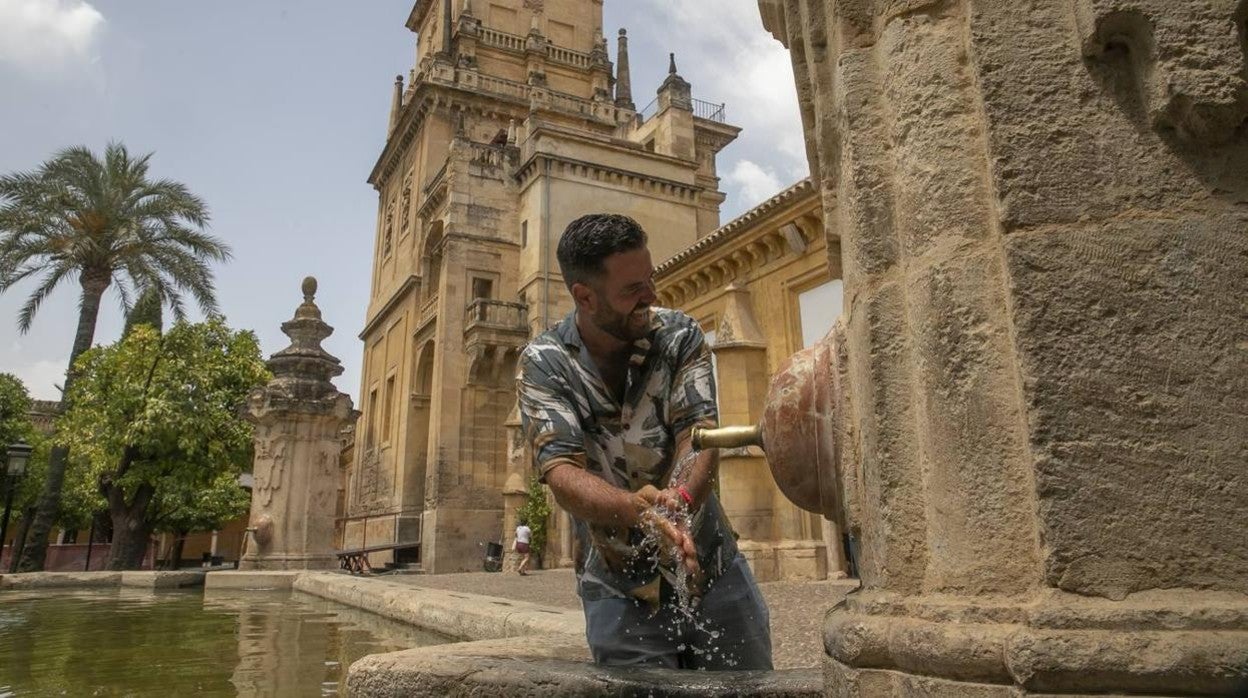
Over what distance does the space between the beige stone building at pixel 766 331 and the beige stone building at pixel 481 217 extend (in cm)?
798

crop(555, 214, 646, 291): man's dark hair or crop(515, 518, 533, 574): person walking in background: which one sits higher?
crop(555, 214, 646, 291): man's dark hair

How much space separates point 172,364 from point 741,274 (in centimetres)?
1456

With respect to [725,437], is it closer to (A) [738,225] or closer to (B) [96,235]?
(A) [738,225]

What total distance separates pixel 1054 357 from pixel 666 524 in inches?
32.8

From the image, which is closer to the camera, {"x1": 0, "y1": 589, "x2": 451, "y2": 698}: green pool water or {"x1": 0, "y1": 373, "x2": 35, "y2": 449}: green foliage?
{"x1": 0, "y1": 589, "x2": 451, "y2": 698}: green pool water

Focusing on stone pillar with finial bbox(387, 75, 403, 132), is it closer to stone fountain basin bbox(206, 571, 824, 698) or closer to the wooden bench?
the wooden bench

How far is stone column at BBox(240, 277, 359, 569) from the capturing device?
12688mm

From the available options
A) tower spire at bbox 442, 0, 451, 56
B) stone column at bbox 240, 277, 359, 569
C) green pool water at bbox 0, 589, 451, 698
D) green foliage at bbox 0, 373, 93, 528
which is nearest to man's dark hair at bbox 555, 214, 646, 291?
green pool water at bbox 0, 589, 451, 698

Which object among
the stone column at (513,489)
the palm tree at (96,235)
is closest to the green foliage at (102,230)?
the palm tree at (96,235)

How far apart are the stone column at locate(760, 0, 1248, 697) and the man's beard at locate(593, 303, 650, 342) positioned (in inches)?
24.6

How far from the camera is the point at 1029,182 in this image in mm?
1572

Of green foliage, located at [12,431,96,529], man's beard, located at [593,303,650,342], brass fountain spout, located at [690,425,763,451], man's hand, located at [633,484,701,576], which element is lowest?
man's hand, located at [633,484,701,576]

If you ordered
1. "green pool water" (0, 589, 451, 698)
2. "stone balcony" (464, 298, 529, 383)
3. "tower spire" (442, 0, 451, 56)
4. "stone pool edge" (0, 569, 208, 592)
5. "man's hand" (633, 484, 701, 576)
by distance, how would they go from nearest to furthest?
"man's hand" (633, 484, 701, 576) < "green pool water" (0, 589, 451, 698) < "stone pool edge" (0, 569, 208, 592) < "stone balcony" (464, 298, 529, 383) < "tower spire" (442, 0, 451, 56)

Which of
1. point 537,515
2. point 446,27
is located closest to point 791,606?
point 537,515
